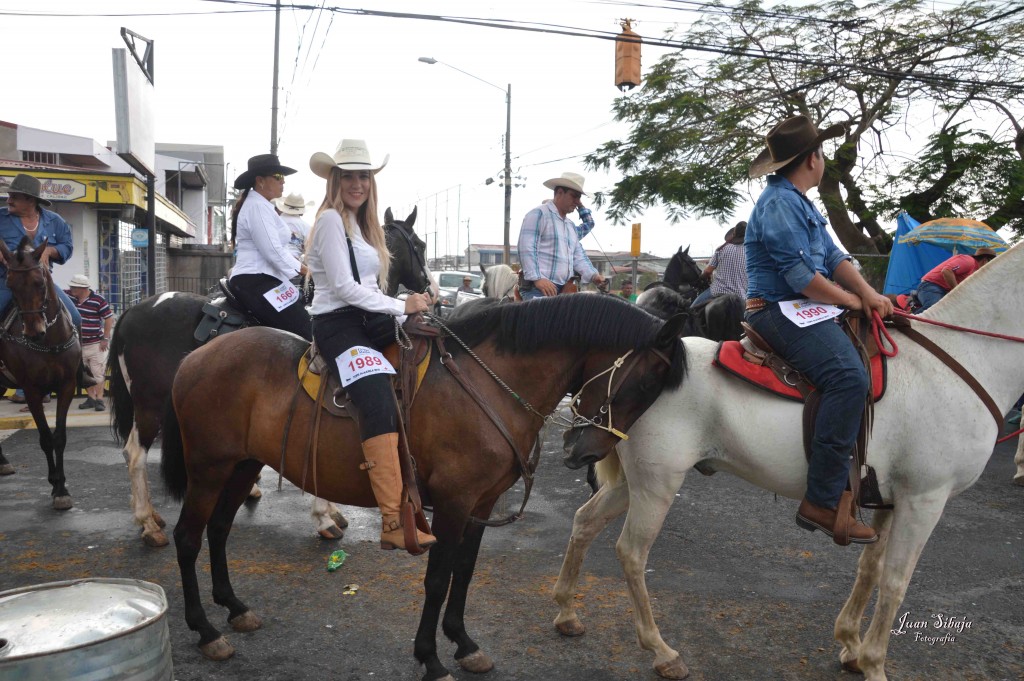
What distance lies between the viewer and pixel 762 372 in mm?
3607

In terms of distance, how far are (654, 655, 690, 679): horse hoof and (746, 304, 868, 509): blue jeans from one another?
102 cm

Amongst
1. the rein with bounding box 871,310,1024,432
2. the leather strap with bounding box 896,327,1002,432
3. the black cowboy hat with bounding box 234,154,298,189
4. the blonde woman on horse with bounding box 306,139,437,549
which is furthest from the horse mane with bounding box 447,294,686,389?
the black cowboy hat with bounding box 234,154,298,189

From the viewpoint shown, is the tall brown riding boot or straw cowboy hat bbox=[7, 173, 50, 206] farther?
straw cowboy hat bbox=[7, 173, 50, 206]

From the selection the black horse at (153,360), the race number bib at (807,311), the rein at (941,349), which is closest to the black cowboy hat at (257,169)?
the black horse at (153,360)

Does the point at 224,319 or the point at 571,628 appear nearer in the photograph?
the point at 571,628

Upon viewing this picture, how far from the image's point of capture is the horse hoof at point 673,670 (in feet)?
11.8

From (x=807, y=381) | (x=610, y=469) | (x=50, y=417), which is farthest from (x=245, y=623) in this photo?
(x=50, y=417)

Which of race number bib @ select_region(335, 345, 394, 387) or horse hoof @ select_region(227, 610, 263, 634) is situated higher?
race number bib @ select_region(335, 345, 394, 387)

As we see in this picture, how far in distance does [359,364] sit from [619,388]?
120 centimetres

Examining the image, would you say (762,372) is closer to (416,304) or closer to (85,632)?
(416,304)

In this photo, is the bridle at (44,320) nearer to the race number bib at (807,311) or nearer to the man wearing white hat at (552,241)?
the man wearing white hat at (552,241)

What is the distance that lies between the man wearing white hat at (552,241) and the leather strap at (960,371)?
317 cm

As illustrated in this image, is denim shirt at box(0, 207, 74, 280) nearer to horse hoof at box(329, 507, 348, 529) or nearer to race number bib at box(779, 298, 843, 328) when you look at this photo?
horse hoof at box(329, 507, 348, 529)

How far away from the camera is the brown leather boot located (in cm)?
339
